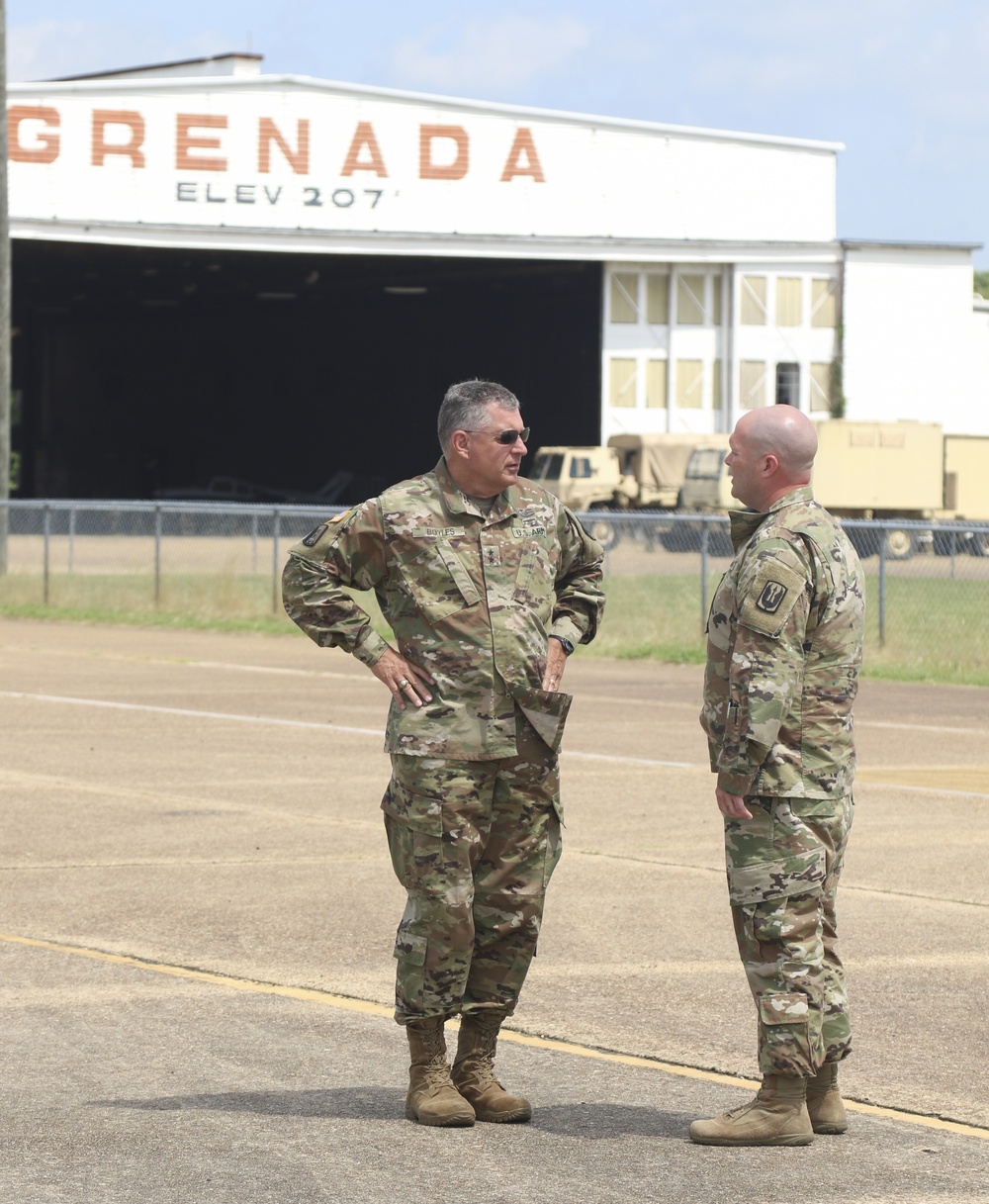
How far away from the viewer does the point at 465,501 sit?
555 cm

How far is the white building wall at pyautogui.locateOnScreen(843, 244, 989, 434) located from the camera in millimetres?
52969

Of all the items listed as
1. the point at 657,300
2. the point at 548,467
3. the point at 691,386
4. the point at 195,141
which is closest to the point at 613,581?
the point at 548,467

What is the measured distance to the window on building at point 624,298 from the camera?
52.2 m

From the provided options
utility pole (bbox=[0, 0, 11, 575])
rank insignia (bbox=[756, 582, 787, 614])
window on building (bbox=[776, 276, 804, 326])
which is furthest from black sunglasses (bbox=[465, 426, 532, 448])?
window on building (bbox=[776, 276, 804, 326])

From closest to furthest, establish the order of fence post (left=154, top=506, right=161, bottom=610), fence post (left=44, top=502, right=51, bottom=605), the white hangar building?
fence post (left=154, top=506, right=161, bottom=610), fence post (left=44, top=502, right=51, bottom=605), the white hangar building

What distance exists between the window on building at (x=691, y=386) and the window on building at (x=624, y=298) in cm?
190

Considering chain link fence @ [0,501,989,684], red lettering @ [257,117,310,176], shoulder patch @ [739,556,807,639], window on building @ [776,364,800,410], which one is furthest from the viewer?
window on building @ [776,364,800,410]

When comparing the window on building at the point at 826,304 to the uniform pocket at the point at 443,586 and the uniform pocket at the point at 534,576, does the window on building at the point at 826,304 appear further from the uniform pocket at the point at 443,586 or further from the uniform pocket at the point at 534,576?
the uniform pocket at the point at 443,586

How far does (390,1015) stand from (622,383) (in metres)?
46.0

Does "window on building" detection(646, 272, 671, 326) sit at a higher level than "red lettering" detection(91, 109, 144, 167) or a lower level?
lower

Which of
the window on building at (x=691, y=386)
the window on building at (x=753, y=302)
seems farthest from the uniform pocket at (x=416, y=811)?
the window on building at (x=753, y=302)

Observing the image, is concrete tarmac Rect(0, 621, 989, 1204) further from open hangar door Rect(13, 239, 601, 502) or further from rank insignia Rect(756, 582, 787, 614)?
open hangar door Rect(13, 239, 601, 502)

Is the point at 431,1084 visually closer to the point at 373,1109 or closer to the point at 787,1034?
the point at 373,1109

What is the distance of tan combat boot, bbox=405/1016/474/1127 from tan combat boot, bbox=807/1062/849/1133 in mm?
918
